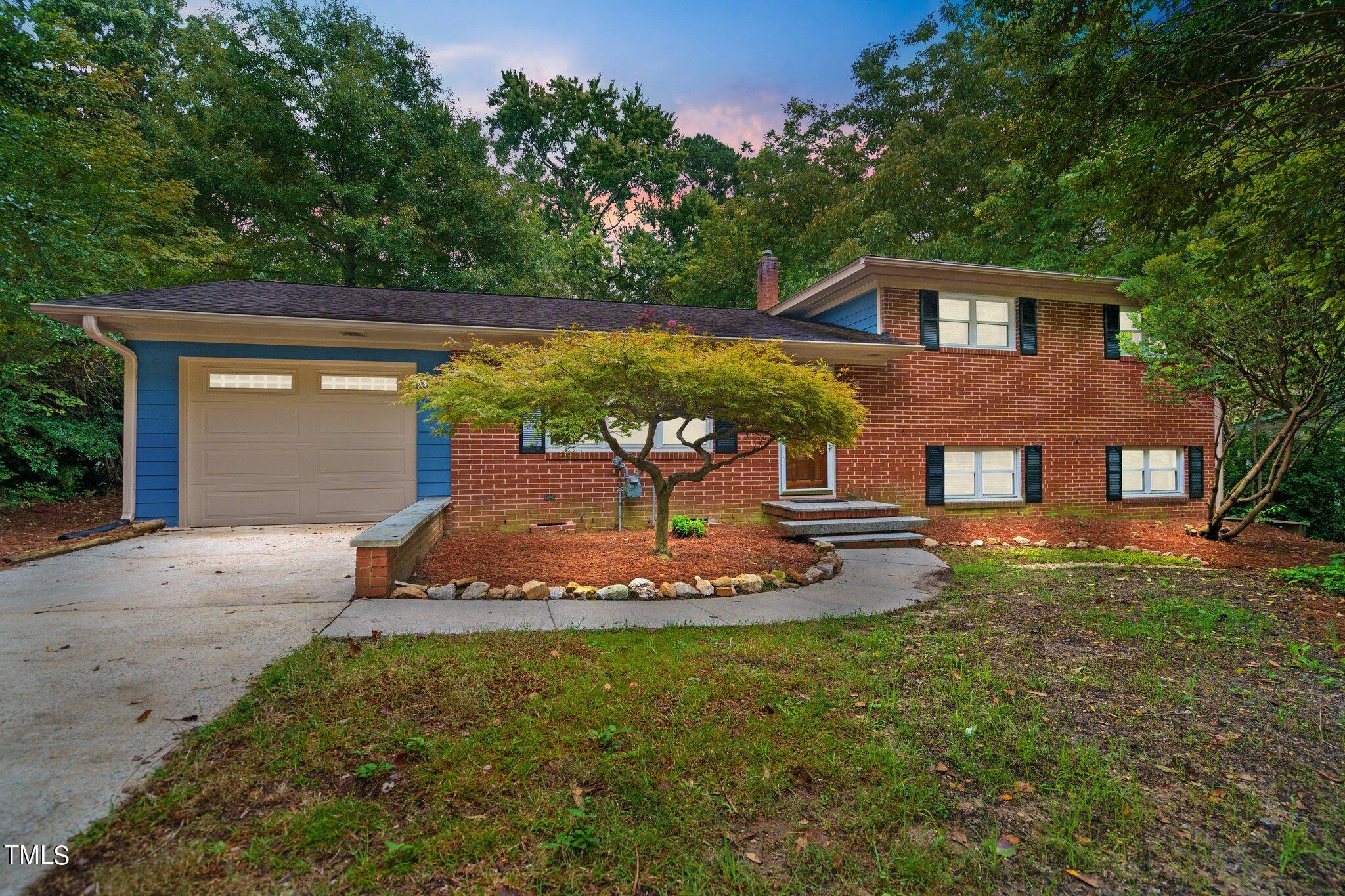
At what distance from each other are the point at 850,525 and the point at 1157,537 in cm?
503

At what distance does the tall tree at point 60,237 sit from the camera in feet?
25.6

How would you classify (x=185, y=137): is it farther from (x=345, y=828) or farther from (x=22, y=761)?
(x=345, y=828)

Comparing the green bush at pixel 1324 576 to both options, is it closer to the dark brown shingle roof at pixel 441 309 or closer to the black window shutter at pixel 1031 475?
the black window shutter at pixel 1031 475

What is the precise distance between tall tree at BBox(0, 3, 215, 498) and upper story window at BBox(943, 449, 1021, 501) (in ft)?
46.7

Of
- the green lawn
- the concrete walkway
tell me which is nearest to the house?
the concrete walkway

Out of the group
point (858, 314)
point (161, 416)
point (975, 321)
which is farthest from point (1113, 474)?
point (161, 416)

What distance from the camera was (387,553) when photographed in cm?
448

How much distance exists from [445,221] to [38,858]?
16506 mm

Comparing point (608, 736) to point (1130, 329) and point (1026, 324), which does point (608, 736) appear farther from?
point (1130, 329)

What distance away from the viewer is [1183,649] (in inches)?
145

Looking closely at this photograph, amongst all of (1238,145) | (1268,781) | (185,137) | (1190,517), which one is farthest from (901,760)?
(185,137)

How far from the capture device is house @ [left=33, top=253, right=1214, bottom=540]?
24.3 ft

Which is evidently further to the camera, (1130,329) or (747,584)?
(1130,329)

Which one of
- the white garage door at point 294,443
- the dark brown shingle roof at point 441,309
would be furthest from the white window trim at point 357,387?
the dark brown shingle roof at point 441,309
